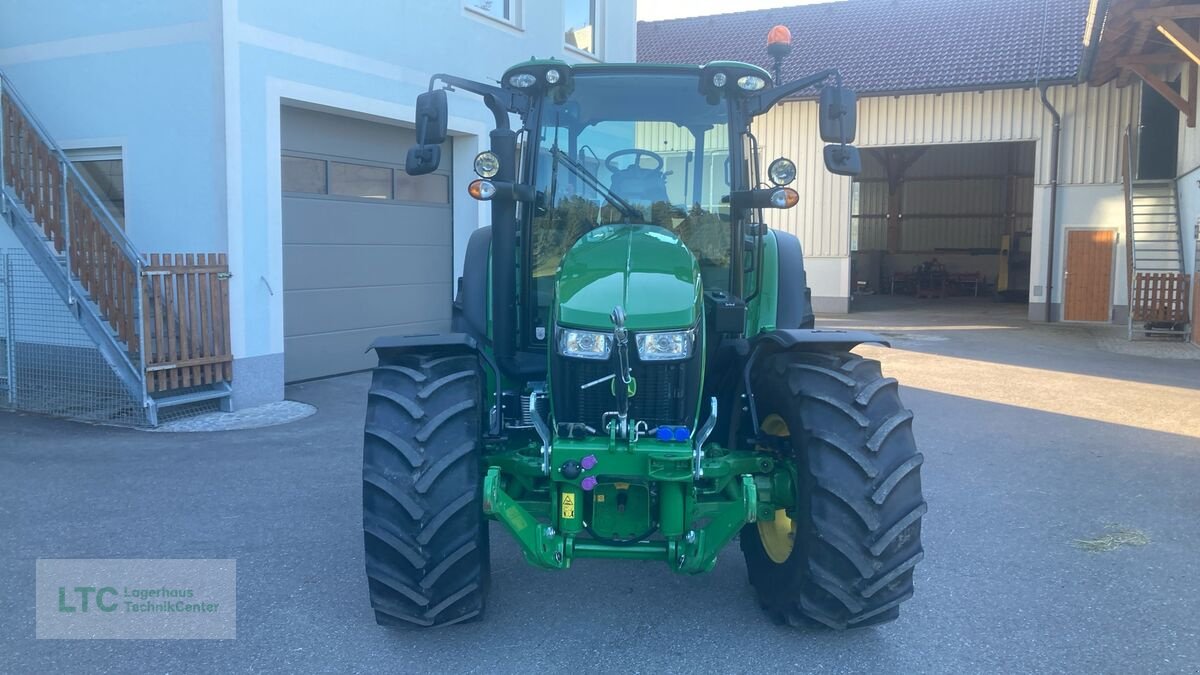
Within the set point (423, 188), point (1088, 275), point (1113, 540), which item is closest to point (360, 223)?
point (423, 188)

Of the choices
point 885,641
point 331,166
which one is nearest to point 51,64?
point 331,166

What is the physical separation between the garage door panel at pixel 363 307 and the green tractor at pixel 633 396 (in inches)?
235

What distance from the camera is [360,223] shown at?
10883 millimetres

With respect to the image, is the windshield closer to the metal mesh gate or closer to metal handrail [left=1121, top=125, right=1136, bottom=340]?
the metal mesh gate

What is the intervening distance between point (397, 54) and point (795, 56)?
50.2 feet

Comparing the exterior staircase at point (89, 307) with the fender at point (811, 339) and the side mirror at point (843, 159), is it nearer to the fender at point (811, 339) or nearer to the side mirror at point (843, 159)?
the fender at point (811, 339)

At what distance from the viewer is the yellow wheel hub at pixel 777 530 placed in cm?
432

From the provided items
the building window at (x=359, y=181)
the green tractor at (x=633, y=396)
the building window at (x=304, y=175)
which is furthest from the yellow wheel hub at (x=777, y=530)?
the building window at (x=359, y=181)

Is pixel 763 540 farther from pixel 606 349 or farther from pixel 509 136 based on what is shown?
pixel 509 136

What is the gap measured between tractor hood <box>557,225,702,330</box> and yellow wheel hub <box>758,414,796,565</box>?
714 mm

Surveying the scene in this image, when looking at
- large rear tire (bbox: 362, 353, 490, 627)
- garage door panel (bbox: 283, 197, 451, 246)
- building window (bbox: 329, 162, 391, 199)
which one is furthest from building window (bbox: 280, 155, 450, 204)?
large rear tire (bbox: 362, 353, 490, 627)

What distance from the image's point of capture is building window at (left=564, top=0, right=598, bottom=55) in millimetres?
14070

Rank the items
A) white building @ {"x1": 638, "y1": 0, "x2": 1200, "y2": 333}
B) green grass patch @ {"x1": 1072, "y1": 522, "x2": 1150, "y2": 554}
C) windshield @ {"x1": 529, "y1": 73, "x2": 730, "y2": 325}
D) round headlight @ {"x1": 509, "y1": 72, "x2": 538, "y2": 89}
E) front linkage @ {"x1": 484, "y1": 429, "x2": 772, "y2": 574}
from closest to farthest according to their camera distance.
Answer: front linkage @ {"x1": 484, "y1": 429, "x2": 772, "y2": 574} < round headlight @ {"x1": 509, "y1": 72, "x2": 538, "y2": 89} < windshield @ {"x1": 529, "y1": 73, "x2": 730, "y2": 325} < green grass patch @ {"x1": 1072, "y1": 522, "x2": 1150, "y2": 554} < white building @ {"x1": 638, "y1": 0, "x2": 1200, "y2": 333}

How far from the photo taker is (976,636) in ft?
13.7
